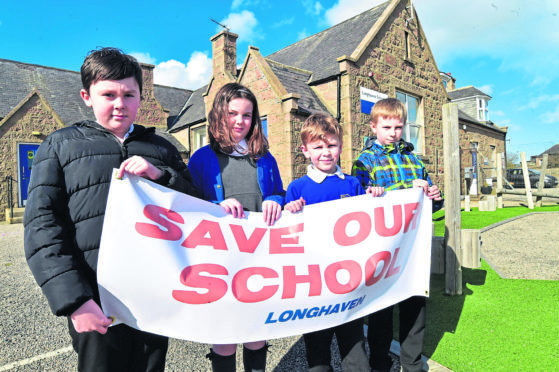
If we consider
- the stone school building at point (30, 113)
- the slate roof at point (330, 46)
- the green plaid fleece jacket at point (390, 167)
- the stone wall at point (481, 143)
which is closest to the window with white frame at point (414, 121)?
the slate roof at point (330, 46)

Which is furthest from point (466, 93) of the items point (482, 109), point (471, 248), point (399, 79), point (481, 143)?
point (471, 248)

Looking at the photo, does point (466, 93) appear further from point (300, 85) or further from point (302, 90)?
point (302, 90)

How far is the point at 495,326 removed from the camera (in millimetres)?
3145

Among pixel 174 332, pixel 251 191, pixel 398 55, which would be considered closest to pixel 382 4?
pixel 398 55

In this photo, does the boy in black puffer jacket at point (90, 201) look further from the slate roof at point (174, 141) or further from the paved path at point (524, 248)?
the slate roof at point (174, 141)

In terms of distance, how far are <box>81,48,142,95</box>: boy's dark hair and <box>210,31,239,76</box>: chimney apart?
42.5ft

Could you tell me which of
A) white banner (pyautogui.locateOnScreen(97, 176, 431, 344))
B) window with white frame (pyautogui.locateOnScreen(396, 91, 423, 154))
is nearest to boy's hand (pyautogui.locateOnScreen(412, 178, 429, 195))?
white banner (pyautogui.locateOnScreen(97, 176, 431, 344))

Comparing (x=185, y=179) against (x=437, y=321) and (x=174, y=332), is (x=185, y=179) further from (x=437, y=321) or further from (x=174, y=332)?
(x=437, y=321)

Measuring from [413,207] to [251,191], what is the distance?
126 centimetres

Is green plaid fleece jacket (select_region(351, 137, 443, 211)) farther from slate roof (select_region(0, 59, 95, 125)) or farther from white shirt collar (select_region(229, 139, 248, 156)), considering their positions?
slate roof (select_region(0, 59, 95, 125))

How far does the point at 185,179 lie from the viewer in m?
1.82

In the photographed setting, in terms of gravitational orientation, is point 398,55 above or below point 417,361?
above

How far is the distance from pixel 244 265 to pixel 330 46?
13.6 m

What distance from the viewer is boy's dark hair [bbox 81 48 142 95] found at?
1.52 meters
